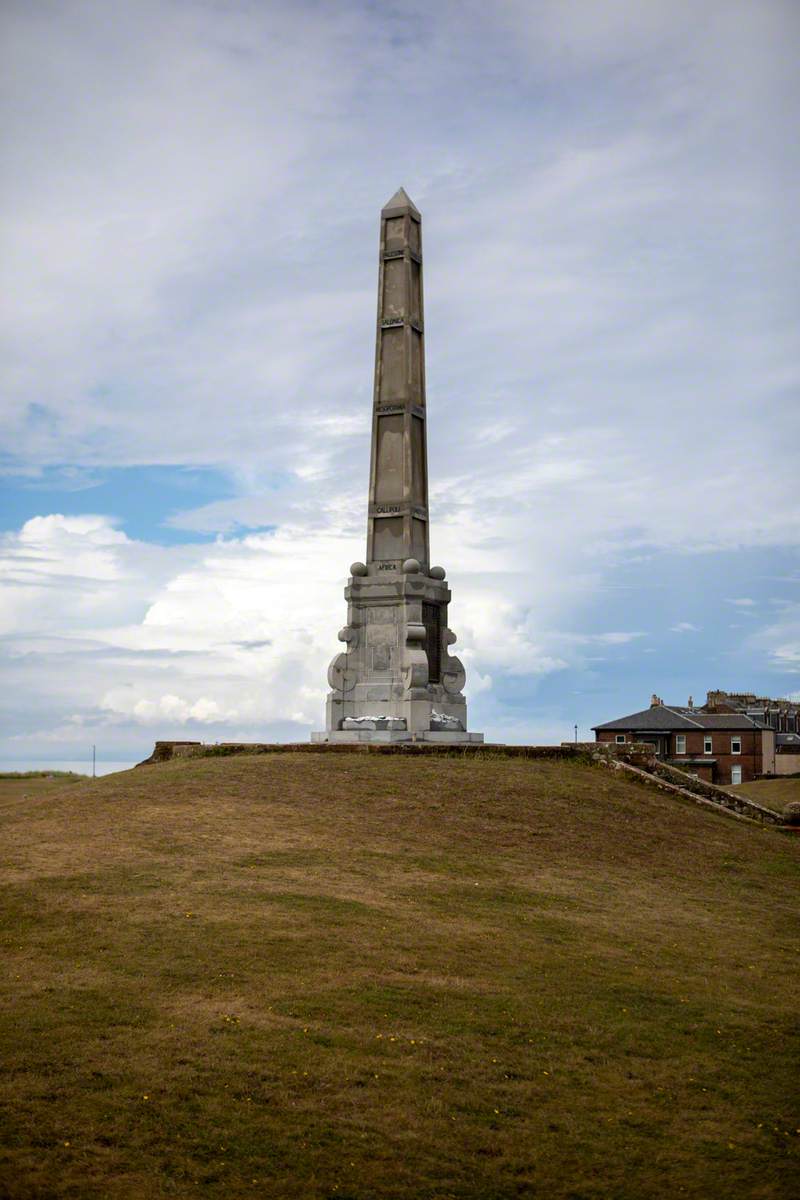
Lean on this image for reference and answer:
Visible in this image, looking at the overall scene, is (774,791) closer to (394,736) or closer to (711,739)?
(394,736)

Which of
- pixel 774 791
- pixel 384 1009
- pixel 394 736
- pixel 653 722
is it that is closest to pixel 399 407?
pixel 394 736

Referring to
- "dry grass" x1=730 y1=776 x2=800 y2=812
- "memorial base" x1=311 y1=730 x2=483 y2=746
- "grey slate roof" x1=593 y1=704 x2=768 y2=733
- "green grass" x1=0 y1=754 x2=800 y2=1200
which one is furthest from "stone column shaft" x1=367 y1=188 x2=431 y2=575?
"grey slate roof" x1=593 y1=704 x2=768 y2=733

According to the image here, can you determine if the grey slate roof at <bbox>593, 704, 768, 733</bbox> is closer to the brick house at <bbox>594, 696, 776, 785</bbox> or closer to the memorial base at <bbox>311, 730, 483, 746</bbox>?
the brick house at <bbox>594, 696, 776, 785</bbox>

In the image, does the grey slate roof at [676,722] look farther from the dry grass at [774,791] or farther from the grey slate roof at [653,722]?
the dry grass at [774,791]

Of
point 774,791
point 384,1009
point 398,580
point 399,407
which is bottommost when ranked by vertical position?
point 384,1009

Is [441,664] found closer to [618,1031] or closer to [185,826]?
[185,826]

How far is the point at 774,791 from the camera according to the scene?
51.1 m

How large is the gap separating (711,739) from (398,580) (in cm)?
5269

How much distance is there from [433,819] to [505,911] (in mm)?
5975

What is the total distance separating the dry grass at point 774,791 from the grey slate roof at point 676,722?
23.5 meters

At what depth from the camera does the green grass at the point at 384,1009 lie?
1188cm

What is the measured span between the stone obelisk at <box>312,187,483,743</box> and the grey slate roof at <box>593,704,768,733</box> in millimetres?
46917

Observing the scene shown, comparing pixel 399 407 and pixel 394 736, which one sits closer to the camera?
pixel 394 736

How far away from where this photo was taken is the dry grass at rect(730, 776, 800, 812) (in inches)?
1860
